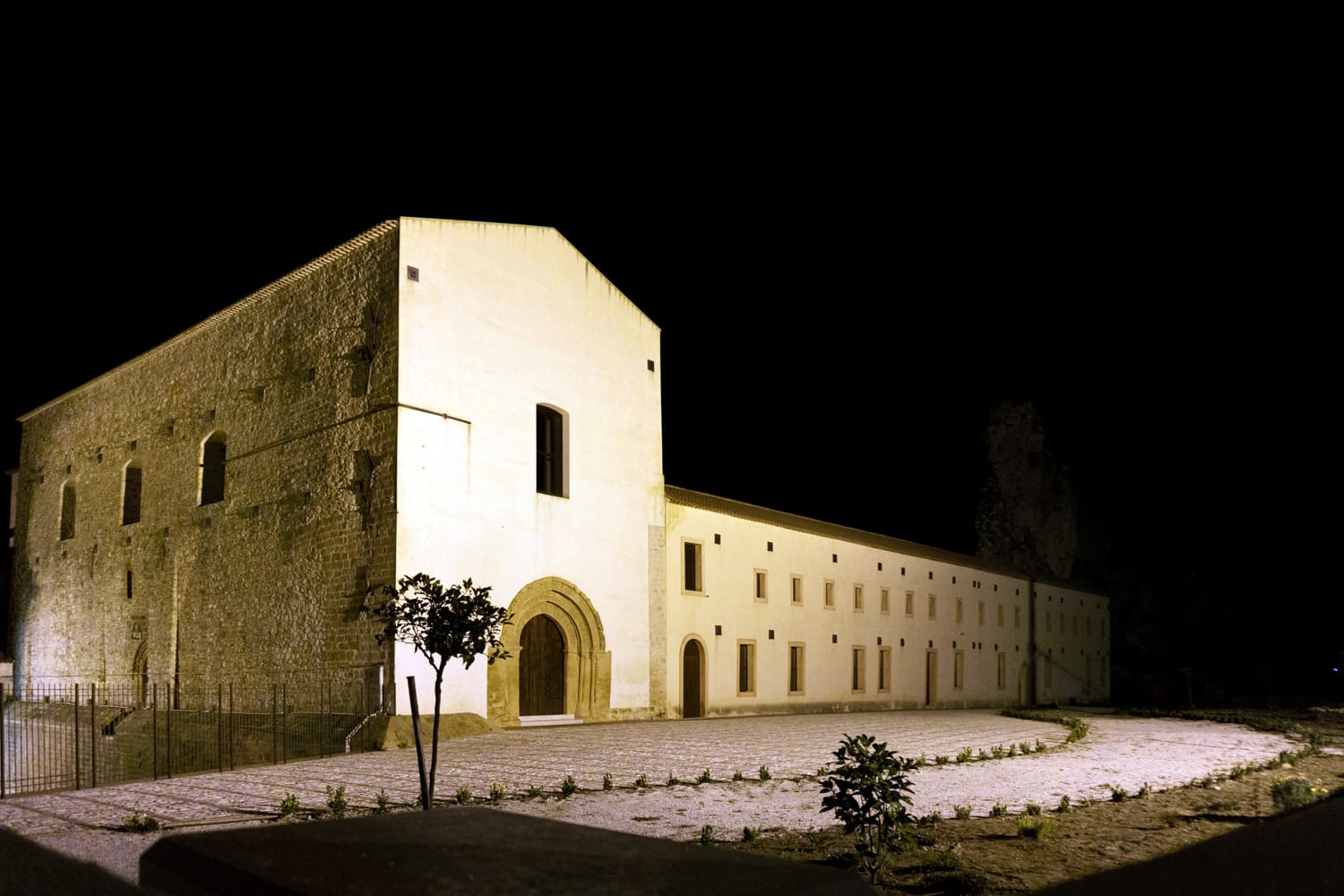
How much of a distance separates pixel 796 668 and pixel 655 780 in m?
16.8

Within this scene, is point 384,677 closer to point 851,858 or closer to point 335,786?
Answer: point 335,786

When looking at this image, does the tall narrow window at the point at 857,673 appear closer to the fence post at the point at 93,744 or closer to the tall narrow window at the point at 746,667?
the tall narrow window at the point at 746,667

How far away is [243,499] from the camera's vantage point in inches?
852

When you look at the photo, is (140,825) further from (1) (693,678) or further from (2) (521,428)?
(1) (693,678)

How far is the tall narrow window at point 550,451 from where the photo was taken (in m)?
21.1

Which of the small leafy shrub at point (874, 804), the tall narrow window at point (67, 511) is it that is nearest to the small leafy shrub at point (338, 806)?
the small leafy shrub at point (874, 804)

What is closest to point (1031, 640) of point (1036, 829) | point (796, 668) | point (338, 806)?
point (796, 668)

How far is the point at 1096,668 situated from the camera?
48.1 meters

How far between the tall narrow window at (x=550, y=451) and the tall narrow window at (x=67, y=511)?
16214mm

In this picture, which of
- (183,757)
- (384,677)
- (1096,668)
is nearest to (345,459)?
(384,677)

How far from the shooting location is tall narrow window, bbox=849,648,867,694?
29.6 meters

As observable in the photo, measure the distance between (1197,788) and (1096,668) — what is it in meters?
41.0

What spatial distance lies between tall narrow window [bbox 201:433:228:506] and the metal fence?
4165 millimetres

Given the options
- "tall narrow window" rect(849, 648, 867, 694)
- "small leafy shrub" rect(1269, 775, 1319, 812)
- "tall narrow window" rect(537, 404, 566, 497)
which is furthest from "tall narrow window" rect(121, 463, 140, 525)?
"small leafy shrub" rect(1269, 775, 1319, 812)
